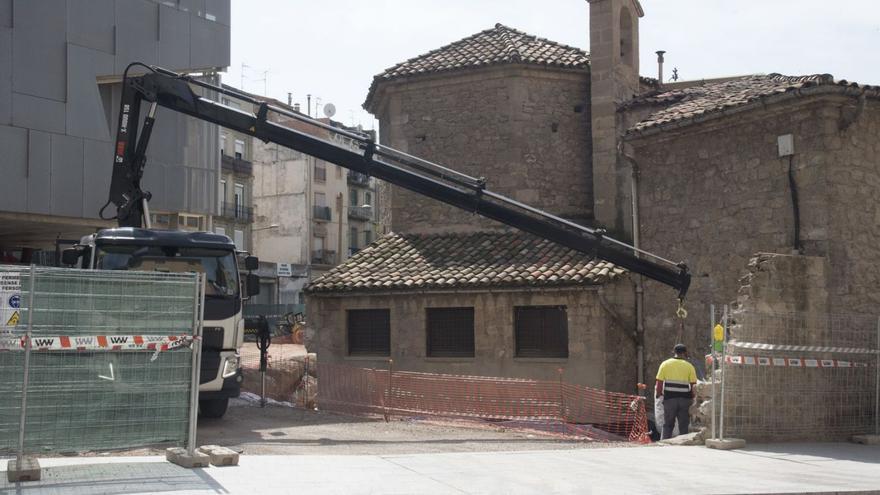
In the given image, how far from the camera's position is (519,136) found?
22.1 meters

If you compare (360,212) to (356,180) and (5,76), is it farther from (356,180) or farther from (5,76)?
(5,76)

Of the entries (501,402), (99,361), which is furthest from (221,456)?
(501,402)

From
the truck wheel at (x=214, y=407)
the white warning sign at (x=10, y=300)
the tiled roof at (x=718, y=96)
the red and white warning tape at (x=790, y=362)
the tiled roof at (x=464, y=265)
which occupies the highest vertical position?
the tiled roof at (x=718, y=96)

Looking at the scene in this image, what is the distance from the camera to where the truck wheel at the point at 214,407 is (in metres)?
15.0

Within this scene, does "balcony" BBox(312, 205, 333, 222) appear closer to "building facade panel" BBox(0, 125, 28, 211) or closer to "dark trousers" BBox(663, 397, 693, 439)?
"building facade panel" BBox(0, 125, 28, 211)

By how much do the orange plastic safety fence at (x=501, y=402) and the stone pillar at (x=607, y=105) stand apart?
5.15 meters

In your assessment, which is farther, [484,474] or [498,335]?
[498,335]

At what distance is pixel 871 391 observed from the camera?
13781 millimetres

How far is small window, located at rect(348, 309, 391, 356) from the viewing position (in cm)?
2130

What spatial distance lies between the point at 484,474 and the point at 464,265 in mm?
11123

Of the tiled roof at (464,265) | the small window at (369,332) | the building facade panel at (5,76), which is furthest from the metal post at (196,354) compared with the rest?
the small window at (369,332)

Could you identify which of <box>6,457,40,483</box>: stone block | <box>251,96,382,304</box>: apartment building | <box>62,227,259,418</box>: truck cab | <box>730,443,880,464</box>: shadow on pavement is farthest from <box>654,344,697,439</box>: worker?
<box>251,96,382,304</box>: apartment building

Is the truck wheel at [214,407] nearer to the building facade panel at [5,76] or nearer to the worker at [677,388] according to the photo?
the worker at [677,388]

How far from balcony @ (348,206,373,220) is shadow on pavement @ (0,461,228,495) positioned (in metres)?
53.2
